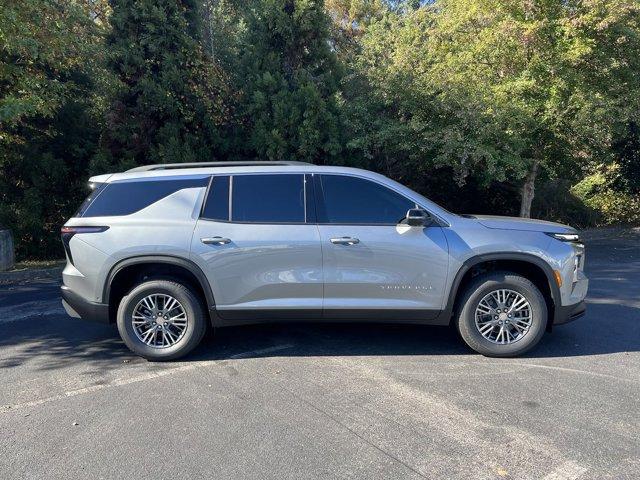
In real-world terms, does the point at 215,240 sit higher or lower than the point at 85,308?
higher

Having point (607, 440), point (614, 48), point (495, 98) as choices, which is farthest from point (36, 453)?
point (614, 48)

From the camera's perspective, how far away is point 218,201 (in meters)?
4.82

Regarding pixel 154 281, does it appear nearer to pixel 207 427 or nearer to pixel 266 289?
pixel 266 289

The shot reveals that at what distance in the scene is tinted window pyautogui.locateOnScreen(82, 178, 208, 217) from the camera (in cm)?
480

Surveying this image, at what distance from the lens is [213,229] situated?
471cm

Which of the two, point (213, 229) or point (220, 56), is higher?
point (220, 56)

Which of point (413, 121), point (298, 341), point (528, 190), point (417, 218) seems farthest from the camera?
point (528, 190)

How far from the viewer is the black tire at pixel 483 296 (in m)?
4.67

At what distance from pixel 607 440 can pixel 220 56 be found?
429 inches

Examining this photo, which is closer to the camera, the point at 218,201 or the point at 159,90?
the point at 218,201

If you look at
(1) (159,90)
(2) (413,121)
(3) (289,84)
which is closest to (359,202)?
(2) (413,121)

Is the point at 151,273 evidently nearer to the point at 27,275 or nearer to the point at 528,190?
the point at 27,275

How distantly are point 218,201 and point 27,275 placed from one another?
573cm

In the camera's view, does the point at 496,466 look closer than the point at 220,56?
Yes
